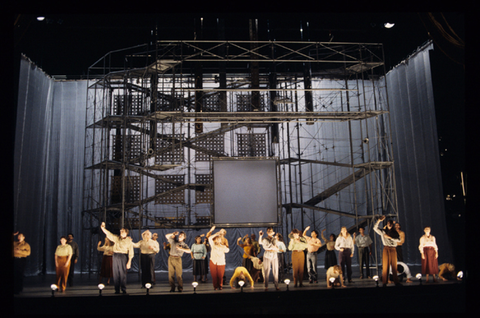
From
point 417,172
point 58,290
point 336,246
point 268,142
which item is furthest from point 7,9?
point 417,172

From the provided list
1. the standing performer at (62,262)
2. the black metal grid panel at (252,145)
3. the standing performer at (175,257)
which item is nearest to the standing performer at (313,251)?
the standing performer at (175,257)

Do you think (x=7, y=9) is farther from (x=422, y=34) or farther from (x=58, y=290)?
(x=422, y=34)

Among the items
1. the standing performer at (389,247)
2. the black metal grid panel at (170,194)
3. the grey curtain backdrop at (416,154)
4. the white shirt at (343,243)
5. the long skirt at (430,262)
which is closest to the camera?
the standing performer at (389,247)

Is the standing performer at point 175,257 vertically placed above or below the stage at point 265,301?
above

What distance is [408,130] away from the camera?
53.1ft

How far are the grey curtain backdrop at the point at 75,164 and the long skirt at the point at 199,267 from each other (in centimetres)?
477

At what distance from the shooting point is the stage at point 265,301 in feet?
30.1

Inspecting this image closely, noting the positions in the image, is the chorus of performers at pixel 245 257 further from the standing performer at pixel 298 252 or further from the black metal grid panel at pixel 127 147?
the black metal grid panel at pixel 127 147

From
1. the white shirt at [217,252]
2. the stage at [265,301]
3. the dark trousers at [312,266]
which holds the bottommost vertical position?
the stage at [265,301]

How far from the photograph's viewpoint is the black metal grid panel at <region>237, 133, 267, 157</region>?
18.2 m

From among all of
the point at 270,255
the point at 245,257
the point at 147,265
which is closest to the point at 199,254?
the point at 245,257

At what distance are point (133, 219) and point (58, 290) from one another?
19.4 feet

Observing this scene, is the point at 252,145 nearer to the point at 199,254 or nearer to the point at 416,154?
the point at 416,154

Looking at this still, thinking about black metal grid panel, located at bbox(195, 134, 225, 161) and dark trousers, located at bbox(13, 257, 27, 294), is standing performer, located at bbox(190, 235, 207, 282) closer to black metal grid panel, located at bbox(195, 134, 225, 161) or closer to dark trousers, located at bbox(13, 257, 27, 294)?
dark trousers, located at bbox(13, 257, 27, 294)
